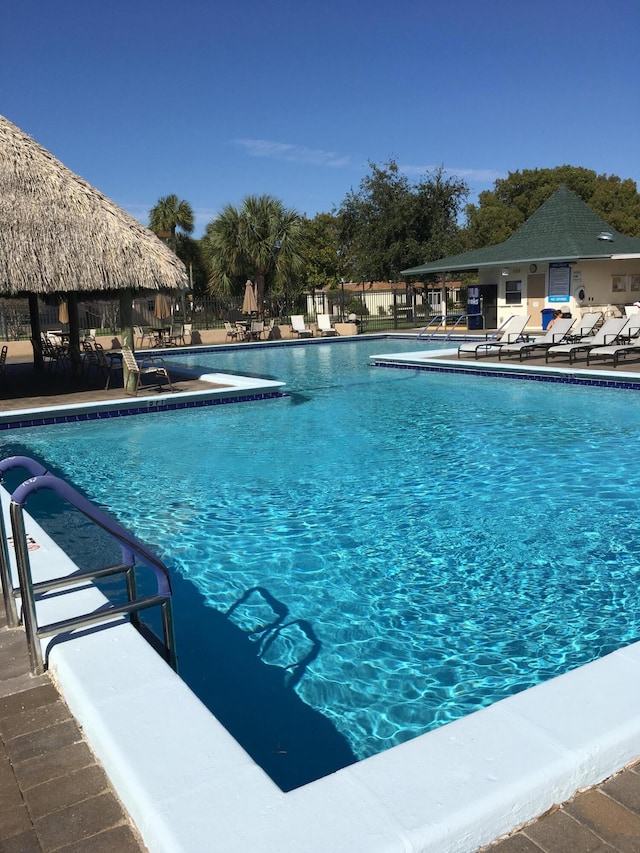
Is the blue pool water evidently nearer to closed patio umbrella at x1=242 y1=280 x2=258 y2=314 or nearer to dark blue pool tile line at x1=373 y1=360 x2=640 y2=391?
dark blue pool tile line at x1=373 y1=360 x2=640 y2=391

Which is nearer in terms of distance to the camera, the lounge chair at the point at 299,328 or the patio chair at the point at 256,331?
the patio chair at the point at 256,331

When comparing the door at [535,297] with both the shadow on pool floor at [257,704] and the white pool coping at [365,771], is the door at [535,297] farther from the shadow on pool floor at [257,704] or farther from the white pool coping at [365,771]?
the white pool coping at [365,771]

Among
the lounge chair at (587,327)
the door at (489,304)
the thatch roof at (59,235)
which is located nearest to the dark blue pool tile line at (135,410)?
the thatch roof at (59,235)

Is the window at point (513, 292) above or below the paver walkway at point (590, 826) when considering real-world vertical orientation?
above

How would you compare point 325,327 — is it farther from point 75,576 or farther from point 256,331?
point 75,576

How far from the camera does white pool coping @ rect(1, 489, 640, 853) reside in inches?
74.9

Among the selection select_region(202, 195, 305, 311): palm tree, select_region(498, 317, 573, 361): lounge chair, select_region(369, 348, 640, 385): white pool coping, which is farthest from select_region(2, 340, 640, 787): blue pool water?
select_region(202, 195, 305, 311): palm tree

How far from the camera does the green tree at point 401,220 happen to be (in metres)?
32.3

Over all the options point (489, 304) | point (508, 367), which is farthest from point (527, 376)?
point (489, 304)

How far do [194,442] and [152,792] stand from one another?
7.97 metres

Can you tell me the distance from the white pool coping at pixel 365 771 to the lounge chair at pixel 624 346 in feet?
40.7

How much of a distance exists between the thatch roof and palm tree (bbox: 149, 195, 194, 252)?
33387 millimetres

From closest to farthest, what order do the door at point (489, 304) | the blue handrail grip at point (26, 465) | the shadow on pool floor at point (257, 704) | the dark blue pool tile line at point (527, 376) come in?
the blue handrail grip at point (26, 465)
the shadow on pool floor at point (257, 704)
the dark blue pool tile line at point (527, 376)
the door at point (489, 304)

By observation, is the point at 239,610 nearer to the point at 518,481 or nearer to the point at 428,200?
the point at 518,481
